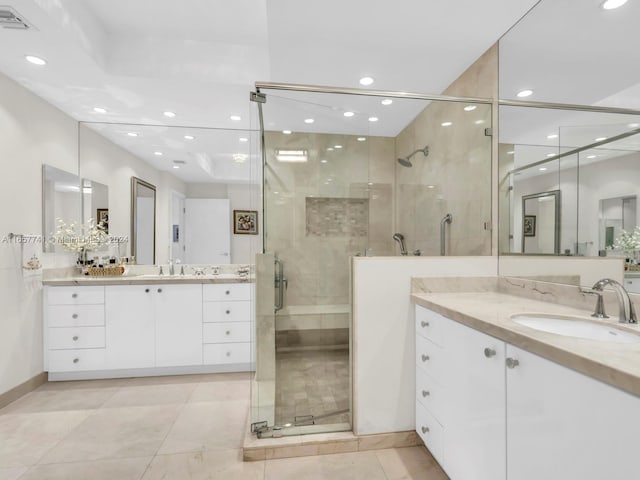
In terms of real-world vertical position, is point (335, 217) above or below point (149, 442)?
above

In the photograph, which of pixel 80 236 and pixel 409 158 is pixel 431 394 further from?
pixel 80 236

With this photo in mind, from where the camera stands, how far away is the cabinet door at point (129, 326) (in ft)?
9.07

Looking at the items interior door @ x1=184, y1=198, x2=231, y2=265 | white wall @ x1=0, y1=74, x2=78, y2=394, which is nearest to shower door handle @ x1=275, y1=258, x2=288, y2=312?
interior door @ x1=184, y1=198, x2=231, y2=265

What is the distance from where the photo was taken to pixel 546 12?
1.61 metres

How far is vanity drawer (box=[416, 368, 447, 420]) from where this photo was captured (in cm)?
148

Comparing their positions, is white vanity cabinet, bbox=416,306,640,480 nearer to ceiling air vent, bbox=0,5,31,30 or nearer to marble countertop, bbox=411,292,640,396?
marble countertop, bbox=411,292,640,396

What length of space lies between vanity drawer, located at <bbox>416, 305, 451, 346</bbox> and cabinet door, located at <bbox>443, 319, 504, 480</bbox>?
48mm

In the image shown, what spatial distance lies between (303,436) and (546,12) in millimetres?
2655

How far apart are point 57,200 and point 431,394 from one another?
11.2 ft

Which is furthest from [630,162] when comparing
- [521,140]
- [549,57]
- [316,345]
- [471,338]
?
[316,345]

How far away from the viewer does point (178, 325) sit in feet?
9.33

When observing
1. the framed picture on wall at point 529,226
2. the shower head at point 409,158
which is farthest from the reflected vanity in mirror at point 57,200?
the framed picture on wall at point 529,226

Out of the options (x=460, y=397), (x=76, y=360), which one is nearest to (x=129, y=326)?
(x=76, y=360)

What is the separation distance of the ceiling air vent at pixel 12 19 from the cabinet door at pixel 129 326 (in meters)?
1.92
